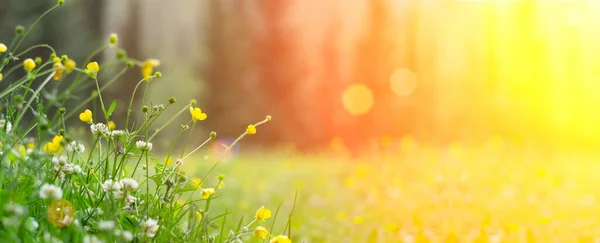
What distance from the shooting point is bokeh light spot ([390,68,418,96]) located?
14.9 m

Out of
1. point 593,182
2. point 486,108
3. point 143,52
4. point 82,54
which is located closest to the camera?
point 593,182

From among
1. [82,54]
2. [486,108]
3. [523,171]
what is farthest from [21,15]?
[486,108]

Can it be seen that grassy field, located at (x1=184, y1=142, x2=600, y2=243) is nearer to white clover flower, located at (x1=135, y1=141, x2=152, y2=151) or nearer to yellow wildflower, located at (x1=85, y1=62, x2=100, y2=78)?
white clover flower, located at (x1=135, y1=141, x2=152, y2=151)

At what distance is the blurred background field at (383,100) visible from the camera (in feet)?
15.7

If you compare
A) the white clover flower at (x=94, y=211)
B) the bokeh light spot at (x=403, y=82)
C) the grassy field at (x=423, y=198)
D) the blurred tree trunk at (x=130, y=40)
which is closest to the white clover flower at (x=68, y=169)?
the white clover flower at (x=94, y=211)

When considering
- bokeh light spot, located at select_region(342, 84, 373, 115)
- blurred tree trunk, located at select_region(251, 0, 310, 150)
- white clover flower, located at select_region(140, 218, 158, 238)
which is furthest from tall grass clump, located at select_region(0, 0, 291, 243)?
bokeh light spot, located at select_region(342, 84, 373, 115)

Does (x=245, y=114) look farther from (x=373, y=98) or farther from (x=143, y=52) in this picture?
(x=373, y=98)

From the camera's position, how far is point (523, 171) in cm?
727

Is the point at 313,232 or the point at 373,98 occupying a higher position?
the point at 373,98

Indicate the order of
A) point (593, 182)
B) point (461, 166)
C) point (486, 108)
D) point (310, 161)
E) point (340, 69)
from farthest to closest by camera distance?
point (486, 108), point (340, 69), point (310, 161), point (461, 166), point (593, 182)

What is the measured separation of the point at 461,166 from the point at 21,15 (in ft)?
19.9

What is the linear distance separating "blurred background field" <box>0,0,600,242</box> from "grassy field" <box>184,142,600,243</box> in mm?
25

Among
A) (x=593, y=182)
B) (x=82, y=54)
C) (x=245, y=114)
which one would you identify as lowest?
(x=593, y=182)

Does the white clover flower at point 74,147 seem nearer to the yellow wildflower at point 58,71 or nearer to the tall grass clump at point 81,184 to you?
the tall grass clump at point 81,184
